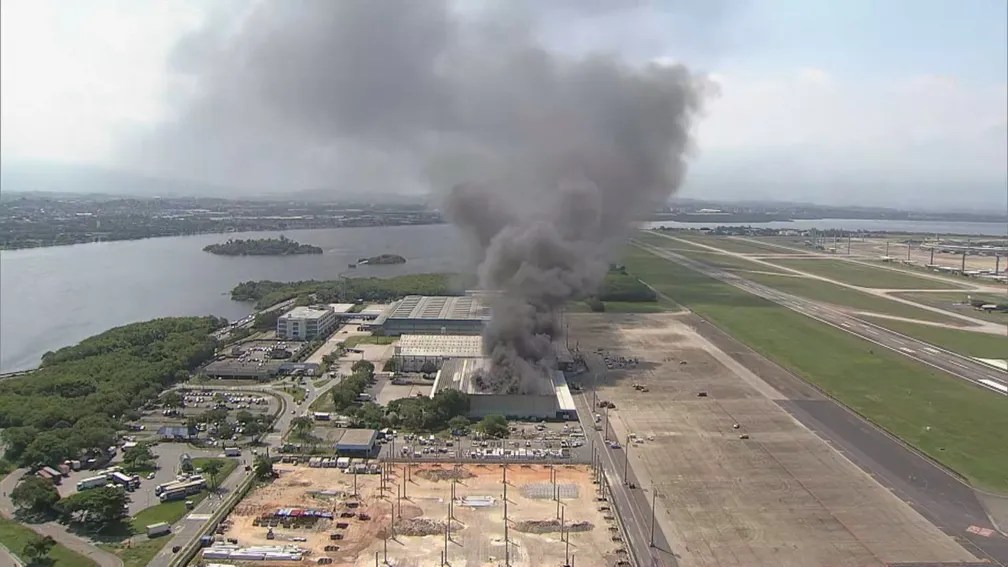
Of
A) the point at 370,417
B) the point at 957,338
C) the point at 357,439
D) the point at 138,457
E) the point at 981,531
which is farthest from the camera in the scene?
the point at 957,338

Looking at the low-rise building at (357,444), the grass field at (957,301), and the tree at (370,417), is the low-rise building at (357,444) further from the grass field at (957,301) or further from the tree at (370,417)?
the grass field at (957,301)

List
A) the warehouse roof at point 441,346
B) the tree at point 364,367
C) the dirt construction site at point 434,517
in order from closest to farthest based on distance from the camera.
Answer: the dirt construction site at point 434,517 < the tree at point 364,367 < the warehouse roof at point 441,346

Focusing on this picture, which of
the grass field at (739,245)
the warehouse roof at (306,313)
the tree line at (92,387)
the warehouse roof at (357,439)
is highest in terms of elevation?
the grass field at (739,245)

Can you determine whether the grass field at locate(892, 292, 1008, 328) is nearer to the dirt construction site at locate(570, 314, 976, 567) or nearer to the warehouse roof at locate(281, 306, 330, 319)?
the dirt construction site at locate(570, 314, 976, 567)

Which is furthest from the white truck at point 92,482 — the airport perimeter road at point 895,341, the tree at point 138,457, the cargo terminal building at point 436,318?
the airport perimeter road at point 895,341

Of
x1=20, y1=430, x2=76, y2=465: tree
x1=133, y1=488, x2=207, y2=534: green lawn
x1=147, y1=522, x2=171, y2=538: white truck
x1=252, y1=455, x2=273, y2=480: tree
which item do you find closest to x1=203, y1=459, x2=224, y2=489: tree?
x1=133, y1=488, x2=207, y2=534: green lawn

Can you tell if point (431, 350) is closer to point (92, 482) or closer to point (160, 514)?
point (92, 482)

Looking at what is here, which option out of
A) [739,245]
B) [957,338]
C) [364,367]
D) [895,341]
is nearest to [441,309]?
[364,367]
